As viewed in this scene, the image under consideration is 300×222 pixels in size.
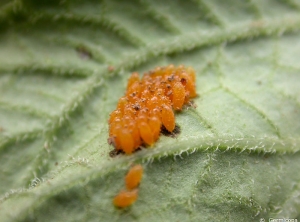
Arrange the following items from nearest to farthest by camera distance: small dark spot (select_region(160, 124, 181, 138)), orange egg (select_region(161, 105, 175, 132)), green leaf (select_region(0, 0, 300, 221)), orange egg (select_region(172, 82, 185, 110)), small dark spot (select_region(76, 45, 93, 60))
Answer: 1. green leaf (select_region(0, 0, 300, 221))
2. orange egg (select_region(161, 105, 175, 132))
3. small dark spot (select_region(160, 124, 181, 138))
4. orange egg (select_region(172, 82, 185, 110))
5. small dark spot (select_region(76, 45, 93, 60))

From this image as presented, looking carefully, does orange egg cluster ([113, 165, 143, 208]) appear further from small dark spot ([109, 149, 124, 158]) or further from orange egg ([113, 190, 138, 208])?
small dark spot ([109, 149, 124, 158])

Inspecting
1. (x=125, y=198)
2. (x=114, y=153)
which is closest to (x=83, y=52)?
(x=114, y=153)

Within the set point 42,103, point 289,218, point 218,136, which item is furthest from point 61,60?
point 289,218

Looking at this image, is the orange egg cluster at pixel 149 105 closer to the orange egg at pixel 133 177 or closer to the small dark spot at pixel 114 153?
the small dark spot at pixel 114 153

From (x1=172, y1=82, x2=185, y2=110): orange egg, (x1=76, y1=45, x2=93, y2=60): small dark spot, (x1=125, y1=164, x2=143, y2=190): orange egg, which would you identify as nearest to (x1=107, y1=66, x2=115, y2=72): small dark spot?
(x1=76, y1=45, x2=93, y2=60): small dark spot

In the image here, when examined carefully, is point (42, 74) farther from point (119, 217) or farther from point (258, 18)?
point (258, 18)

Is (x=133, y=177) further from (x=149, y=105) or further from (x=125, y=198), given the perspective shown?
(x=149, y=105)

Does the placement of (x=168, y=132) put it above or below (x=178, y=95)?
below
